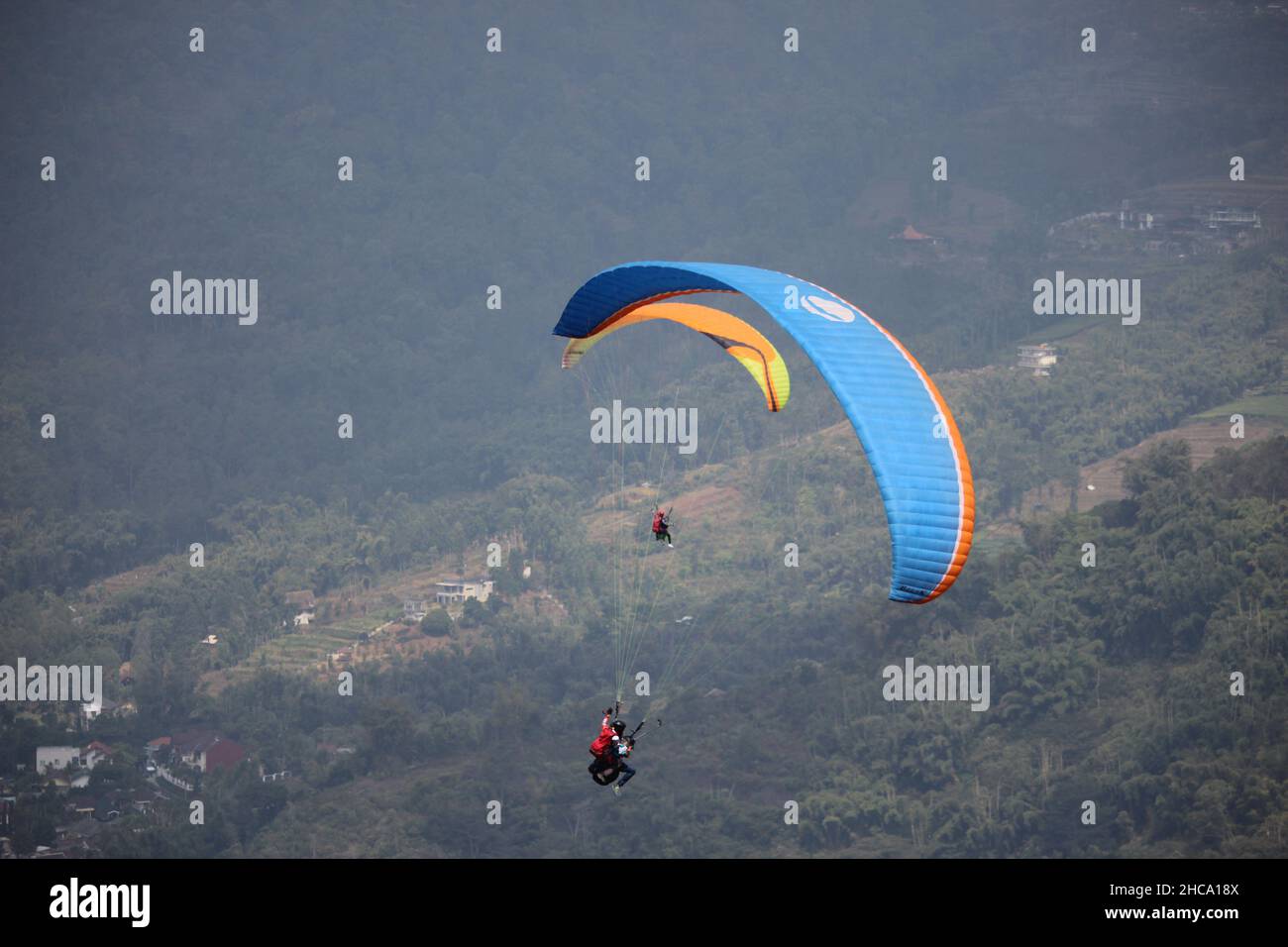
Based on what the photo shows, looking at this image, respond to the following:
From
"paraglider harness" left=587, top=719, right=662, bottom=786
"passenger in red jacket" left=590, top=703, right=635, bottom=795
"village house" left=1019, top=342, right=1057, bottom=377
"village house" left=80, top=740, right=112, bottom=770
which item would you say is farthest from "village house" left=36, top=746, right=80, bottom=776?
"passenger in red jacket" left=590, top=703, right=635, bottom=795

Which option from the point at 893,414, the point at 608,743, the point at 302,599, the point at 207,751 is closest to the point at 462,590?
the point at 302,599

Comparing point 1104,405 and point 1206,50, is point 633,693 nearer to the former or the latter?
point 1104,405

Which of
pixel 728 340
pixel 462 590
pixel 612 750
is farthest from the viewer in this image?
pixel 462 590

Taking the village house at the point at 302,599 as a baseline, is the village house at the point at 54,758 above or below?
below

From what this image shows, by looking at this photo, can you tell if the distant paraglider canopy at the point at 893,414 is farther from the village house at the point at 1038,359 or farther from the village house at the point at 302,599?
the village house at the point at 1038,359

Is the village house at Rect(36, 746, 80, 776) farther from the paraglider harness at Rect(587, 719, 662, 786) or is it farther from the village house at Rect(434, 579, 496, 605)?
the paraglider harness at Rect(587, 719, 662, 786)

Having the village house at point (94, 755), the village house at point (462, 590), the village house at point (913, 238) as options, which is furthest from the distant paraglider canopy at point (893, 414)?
the village house at point (913, 238)

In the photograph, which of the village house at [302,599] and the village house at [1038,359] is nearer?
the village house at [302,599]

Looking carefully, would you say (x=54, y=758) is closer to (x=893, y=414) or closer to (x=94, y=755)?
(x=94, y=755)

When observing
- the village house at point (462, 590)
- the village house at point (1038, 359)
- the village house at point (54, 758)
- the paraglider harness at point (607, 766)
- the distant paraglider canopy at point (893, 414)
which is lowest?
the paraglider harness at point (607, 766)
